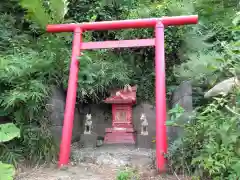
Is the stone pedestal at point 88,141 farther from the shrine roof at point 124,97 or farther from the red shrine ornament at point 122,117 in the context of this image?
the shrine roof at point 124,97

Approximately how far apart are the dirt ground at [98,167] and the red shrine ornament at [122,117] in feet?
1.68

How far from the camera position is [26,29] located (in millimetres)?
6512

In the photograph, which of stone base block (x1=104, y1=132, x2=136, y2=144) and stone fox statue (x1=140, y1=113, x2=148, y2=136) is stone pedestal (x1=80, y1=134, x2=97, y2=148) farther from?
stone fox statue (x1=140, y1=113, x2=148, y2=136)

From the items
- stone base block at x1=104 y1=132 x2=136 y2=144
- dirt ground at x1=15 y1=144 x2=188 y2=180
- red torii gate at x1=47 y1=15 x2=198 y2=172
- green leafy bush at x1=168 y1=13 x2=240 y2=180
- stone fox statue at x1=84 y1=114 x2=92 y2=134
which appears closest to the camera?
green leafy bush at x1=168 y1=13 x2=240 y2=180

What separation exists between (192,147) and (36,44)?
3.69m

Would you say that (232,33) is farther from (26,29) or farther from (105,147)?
(26,29)

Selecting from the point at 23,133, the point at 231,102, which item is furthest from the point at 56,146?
the point at 231,102

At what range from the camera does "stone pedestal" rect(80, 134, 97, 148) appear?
5.38 m

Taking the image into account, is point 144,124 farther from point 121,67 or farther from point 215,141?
point 215,141

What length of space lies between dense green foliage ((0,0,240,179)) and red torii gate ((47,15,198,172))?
0.21 m

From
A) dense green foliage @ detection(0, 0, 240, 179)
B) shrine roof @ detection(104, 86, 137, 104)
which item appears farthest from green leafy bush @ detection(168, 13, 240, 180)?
shrine roof @ detection(104, 86, 137, 104)

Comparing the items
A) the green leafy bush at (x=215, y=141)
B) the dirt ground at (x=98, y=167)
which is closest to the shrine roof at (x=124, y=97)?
the dirt ground at (x=98, y=167)

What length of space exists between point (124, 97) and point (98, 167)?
1820mm

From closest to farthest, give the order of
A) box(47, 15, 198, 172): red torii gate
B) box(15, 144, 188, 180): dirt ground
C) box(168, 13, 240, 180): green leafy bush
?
box(168, 13, 240, 180): green leafy bush
box(15, 144, 188, 180): dirt ground
box(47, 15, 198, 172): red torii gate
